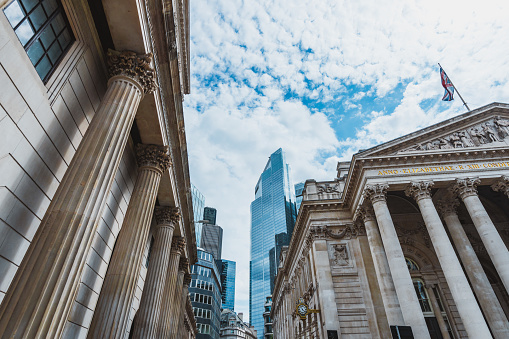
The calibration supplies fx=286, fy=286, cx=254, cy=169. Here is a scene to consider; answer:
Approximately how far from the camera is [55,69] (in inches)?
312

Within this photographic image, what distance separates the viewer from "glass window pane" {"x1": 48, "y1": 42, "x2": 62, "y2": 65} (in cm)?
792

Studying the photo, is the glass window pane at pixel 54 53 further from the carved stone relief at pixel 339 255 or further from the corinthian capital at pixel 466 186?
the corinthian capital at pixel 466 186

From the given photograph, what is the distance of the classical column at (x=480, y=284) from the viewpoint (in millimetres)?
17578

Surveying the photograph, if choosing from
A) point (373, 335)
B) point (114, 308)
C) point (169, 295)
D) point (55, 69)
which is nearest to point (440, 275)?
point (373, 335)

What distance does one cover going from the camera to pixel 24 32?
6.98 meters

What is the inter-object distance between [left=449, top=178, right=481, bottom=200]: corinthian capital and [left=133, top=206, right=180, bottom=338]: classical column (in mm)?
19458

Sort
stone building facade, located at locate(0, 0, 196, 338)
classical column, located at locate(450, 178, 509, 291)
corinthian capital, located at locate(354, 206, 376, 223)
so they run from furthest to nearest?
corinthian capital, located at locate(354, 206, 376, 223) < classical column, located at locate(450, 178, 509, 291) < stone building facade, located at locate(0, 0, 196, 338)

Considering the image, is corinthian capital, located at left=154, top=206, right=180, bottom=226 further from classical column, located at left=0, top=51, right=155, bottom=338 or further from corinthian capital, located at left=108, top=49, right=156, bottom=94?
classical column, located at left=0, top=51, right=155, bottom=338

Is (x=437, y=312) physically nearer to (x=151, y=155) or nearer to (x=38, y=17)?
(x=151, y=155)

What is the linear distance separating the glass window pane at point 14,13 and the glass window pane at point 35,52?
61 cm

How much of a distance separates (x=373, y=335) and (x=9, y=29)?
24.4 m

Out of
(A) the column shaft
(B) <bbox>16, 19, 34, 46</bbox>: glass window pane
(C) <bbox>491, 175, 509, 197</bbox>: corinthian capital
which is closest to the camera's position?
(B) <bbox>16, 19, 34, 46</bbox>: glass window pane

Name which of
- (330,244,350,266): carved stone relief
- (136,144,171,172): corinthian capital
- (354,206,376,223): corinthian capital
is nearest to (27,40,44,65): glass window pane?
(136,144,171,172): corinthian capital

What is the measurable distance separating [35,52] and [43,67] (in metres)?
0.40
